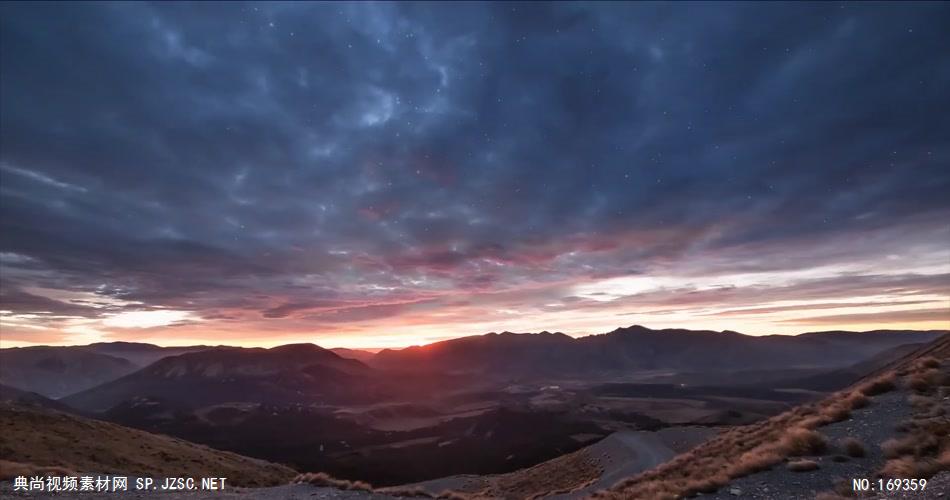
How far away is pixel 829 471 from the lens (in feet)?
41.6

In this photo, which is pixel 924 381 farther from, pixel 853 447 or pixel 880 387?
pixel 853 447

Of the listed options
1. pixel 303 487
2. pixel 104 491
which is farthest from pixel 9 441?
pixel 303 487

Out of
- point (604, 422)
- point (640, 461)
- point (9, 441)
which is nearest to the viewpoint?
point (9, 441)

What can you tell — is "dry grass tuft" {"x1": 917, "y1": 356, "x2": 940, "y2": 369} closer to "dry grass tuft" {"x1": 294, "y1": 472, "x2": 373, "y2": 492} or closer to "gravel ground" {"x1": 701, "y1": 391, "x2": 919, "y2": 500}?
"gravel ground" {"x1": 701, "y1": 391, "x2": 919, "y2": 500}

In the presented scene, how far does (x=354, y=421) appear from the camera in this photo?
604 feet

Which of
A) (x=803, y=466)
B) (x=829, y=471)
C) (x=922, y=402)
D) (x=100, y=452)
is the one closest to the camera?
(x=829, y=471)

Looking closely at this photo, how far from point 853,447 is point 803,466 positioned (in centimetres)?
199

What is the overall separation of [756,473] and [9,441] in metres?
48.8

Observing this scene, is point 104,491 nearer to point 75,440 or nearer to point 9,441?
point 9,441

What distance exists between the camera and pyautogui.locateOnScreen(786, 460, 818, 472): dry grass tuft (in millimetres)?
12977

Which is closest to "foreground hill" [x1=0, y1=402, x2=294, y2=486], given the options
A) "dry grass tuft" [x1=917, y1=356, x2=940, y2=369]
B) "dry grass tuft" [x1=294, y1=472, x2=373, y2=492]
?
"dry grass tuft" [x1=294, y1=472, x2=373, y2=492]

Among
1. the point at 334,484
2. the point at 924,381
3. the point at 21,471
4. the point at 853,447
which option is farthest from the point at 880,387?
the point at 21,471

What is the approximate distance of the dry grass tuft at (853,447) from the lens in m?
13.4

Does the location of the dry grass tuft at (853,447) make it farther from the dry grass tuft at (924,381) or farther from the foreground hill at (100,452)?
the foreground hill at (100,452)
